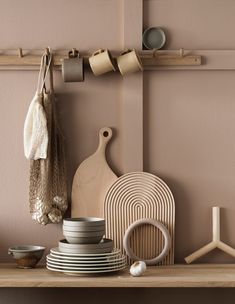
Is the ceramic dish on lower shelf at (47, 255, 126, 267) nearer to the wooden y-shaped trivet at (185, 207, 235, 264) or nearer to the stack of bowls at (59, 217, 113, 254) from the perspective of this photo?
the stack of bowls at (59, 217, 113, 254)

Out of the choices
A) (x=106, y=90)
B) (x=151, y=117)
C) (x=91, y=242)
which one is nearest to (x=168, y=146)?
(x=151, y=117)

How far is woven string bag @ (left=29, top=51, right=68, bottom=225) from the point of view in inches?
114

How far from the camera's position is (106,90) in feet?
9.86

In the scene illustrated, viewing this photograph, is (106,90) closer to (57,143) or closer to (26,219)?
(57,143)

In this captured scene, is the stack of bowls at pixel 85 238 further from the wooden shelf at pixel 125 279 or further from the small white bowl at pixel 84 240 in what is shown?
the wooden shelf at pixel 125 279

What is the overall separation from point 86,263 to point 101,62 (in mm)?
848

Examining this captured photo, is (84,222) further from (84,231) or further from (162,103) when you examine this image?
(162,103)

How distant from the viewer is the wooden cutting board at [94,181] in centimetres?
296

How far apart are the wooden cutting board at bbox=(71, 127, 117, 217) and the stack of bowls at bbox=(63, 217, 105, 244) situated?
0.26 meters

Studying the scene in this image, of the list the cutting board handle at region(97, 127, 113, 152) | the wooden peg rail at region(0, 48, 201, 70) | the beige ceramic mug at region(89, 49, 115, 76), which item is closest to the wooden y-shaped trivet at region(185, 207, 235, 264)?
the cutting board handle at region(97, 127, 113, 152)

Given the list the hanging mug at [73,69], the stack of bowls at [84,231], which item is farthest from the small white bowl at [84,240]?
the hanging mug at [73,69]

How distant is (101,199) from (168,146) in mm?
378

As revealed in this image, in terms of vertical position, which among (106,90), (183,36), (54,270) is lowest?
(54,270)

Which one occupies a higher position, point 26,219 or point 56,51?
point 56,51
